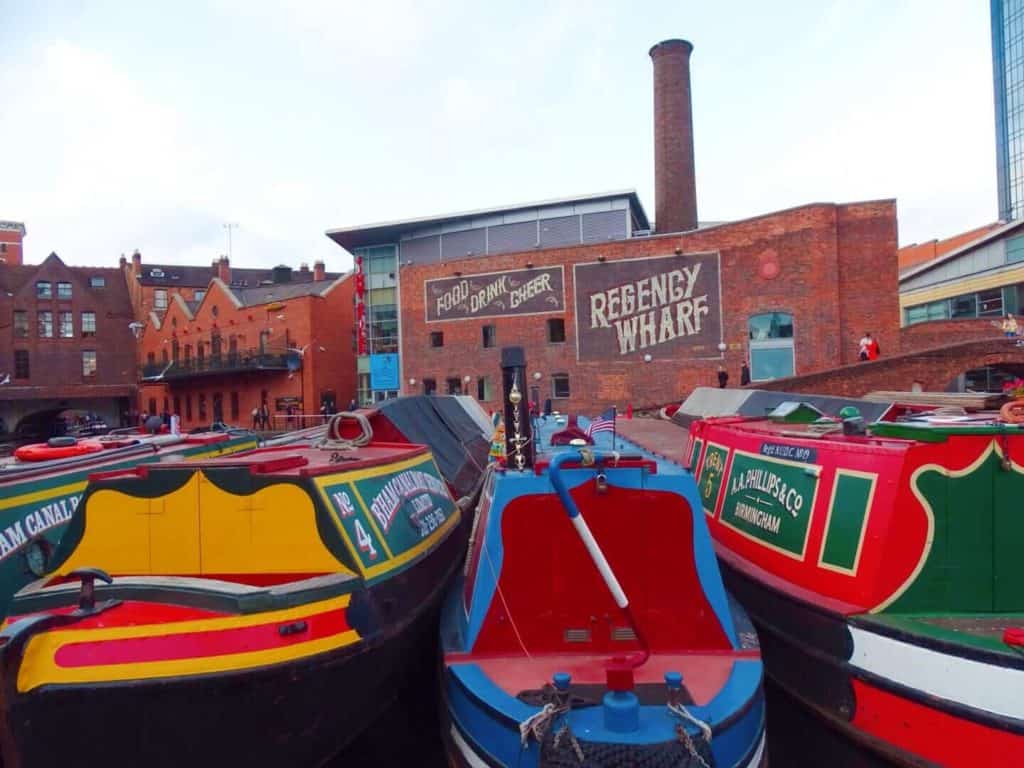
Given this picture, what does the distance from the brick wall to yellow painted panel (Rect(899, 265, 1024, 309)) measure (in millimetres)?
8275

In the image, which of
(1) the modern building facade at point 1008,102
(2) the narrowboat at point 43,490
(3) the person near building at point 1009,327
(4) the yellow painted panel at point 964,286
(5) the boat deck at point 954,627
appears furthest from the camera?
(1) the modern building facade at point 1008,102

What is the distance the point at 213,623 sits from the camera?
337cm

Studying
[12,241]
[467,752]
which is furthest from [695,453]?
[12,241]

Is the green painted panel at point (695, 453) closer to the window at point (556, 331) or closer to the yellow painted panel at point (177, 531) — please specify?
the yellow painted panel at point (177, 531)

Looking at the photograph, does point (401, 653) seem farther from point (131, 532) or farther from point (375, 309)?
point (375, 309)

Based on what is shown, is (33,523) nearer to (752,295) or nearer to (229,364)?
(752,295)

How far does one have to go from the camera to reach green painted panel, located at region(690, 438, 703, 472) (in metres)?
7.48

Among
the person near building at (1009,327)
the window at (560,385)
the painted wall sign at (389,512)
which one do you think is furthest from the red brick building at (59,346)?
the person near building at (1009,327)

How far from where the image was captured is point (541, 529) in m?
3.99

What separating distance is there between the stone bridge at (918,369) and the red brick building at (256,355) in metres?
22.1

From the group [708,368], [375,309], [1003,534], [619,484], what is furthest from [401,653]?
[375,309]

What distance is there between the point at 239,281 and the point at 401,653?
52.4 metres

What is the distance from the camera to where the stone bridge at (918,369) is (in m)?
17.1

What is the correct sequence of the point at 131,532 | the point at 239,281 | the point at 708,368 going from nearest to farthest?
the point at 131,532 → the point at 708,368 → the point at 239,281
